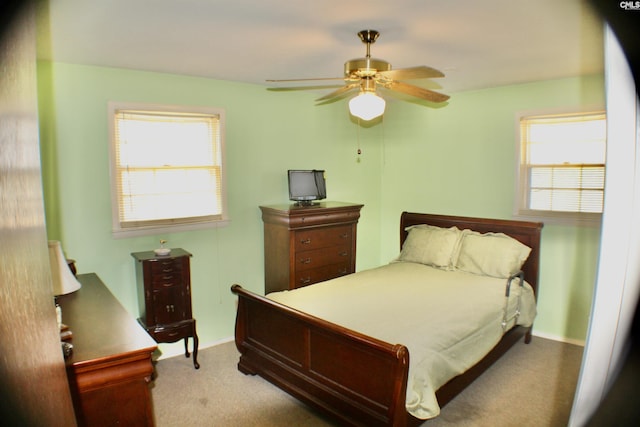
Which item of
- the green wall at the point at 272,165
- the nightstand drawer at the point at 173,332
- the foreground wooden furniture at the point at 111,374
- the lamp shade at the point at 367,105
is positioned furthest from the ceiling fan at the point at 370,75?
the nightstand drawer at the point at 173,332

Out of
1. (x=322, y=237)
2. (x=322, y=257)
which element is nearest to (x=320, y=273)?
(x=322, y=257)

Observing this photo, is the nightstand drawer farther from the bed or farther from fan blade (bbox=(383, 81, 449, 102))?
fan blade (bbox=(383, 81, 449, 102))

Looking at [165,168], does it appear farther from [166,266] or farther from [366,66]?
[366,66]

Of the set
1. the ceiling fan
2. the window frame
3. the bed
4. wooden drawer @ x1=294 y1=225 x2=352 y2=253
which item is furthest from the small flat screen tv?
the window frame

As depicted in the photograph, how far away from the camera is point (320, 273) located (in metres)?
4.00

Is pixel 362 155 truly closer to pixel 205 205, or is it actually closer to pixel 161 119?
pixel 205 205

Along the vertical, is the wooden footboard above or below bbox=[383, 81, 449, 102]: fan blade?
below

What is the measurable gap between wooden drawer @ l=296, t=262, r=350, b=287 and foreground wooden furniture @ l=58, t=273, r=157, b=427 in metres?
2.00

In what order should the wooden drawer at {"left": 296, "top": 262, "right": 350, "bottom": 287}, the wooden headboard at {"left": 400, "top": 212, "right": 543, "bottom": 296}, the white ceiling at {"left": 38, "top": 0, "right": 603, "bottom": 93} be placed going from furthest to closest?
1. the wooden drawer at {"left": 296, "top": 262, "right": 350, "bottom": 287}
2. the wooden headboard at {"left": 400, "top": 212, "right": 543, "bottom": 296}
3. the white ceiling at {"left": 38, "top": 0, "right": 603, "bottom": 93}

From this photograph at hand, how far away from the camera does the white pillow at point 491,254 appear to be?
3598 millimetres

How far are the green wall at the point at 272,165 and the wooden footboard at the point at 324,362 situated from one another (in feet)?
2.67

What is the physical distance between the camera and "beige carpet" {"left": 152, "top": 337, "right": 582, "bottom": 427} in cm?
259

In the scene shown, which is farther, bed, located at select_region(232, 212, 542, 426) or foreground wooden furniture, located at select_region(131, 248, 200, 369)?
→ foreground wooden furniture, located at select_region(131, 248, 200, 369)

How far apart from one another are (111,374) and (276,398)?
1462mm
